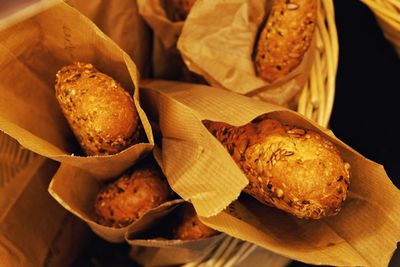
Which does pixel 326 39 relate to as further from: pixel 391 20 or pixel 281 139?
pixel 281 139

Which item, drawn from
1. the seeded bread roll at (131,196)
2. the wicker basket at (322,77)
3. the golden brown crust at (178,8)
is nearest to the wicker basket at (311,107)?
the wicker basket at (322,77)

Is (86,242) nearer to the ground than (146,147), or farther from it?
nearer to the ground

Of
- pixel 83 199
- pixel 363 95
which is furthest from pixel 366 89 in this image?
pixel 83 199

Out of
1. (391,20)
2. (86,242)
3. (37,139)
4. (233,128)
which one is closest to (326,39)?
(391,20)

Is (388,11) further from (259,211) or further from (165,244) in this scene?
(165,244)

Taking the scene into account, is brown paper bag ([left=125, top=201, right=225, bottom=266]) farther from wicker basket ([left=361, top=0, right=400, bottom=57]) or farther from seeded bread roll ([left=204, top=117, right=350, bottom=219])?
wicker basket ([left=361, top=0, right=400, bottom=57])

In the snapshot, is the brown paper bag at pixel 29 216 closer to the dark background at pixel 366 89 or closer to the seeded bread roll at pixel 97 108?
the seeded bread roll at pixel 97 108
